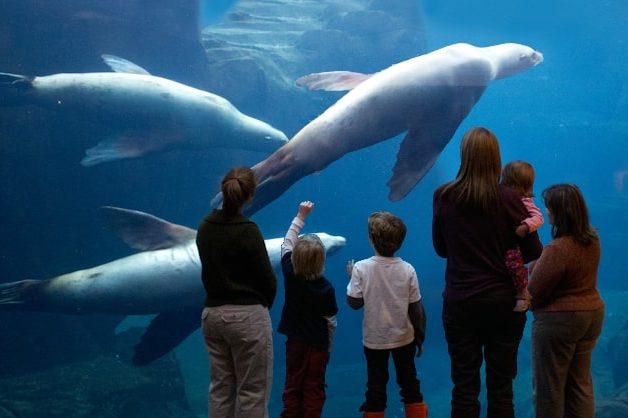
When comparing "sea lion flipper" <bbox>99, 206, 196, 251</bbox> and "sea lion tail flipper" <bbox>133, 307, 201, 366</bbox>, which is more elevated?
"sea lion flipper" <bbox>99, 206, 196, 251</bbox>

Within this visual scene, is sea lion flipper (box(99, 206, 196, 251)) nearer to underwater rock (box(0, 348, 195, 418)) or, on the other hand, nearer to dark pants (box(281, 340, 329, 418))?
underwater rock (box(0, 348, 195, 418))

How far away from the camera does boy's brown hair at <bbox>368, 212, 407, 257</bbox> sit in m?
2.53

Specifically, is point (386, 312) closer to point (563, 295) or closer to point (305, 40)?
point (563, 295)

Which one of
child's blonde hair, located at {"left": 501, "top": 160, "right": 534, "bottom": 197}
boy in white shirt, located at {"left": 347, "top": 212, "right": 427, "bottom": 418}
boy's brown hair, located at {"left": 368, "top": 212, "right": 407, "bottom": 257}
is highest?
child's blonde hair, located at {"left": 501, "top": 160, "right": 534, "bottom": 197}

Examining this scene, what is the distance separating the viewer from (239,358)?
8.12 feet

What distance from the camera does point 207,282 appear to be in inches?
97.1

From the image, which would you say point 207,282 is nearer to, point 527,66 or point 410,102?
point 410,102

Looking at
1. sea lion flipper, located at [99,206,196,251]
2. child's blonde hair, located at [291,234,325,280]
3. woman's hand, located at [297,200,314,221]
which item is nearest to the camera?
child's blonde hair, located at [291,234,325,280]

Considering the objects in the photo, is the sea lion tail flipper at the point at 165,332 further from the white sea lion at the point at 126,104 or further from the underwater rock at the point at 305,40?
the underwater rock at the point at 305,40

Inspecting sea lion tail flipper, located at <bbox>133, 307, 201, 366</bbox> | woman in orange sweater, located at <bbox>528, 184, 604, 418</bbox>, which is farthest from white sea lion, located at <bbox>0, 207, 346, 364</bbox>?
woman in orange sweater, located at <bbox>528, 184, 604, 418</bbox>

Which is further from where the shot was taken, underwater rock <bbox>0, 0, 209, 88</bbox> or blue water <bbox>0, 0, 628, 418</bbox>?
blue water <bbox>0, 0, 628, 418</bbox>

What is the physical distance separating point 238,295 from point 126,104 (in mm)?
4436

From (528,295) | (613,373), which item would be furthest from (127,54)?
(613,373)

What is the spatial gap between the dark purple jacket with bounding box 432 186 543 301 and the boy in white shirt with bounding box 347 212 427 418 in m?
0.22
